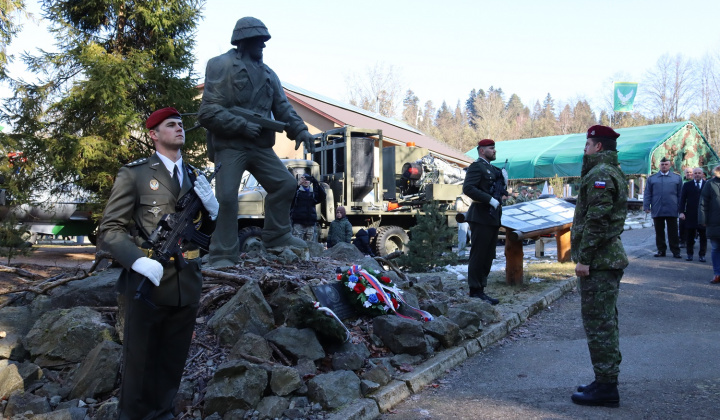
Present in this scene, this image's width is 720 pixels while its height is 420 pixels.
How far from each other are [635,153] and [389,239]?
19.6 metres

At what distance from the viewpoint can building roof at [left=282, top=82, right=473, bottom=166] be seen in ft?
89.8

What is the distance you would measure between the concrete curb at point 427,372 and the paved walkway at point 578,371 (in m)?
0.06

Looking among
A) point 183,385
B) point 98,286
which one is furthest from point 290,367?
point 98,286

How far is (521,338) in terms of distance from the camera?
619 cm

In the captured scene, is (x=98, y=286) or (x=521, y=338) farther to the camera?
(x=521, y=338)

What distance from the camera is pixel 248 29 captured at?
19.1ft

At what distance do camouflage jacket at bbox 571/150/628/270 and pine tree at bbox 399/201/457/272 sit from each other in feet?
19.0

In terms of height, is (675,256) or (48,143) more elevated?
(48,143)

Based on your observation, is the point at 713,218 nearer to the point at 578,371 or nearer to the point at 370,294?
the point at 578,371

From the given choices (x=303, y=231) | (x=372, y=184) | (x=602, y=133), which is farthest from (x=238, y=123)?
(x=372, y=184)

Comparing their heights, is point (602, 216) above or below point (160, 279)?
above

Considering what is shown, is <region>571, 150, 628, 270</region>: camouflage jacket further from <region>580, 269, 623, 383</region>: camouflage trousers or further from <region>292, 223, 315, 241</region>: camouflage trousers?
<region>292, 223, 315, 241</region>: camouflage trousers

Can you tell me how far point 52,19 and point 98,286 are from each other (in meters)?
12.9

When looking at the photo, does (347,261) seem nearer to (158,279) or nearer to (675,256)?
(158,279)
